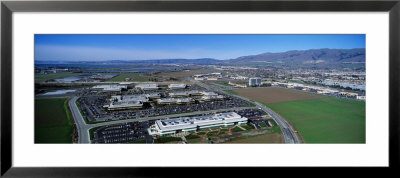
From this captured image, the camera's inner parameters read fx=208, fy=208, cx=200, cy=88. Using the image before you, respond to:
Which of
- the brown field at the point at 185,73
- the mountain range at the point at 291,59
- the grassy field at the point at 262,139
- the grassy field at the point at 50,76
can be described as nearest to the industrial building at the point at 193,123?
the grassy field at the point at 262,139

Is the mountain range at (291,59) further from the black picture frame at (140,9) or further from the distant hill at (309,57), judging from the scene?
the black picture frame at (140,9)

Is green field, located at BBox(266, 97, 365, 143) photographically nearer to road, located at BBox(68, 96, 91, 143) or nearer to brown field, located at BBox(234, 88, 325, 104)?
brown field, located at BBox(234, 88, 325, 104)

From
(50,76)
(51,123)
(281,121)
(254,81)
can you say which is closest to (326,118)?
(281,121)

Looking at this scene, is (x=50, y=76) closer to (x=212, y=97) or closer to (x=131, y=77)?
(x=131, y=77)

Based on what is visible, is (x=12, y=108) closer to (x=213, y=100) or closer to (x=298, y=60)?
(x=213, y=100)

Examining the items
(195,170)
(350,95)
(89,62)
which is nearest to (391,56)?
(350,95)

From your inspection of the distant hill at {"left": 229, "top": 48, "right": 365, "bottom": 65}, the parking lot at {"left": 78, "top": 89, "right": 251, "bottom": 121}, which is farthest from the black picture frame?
the parking lot at {"left": 78, "top": 89, "right": 251, "bottom": 121}
